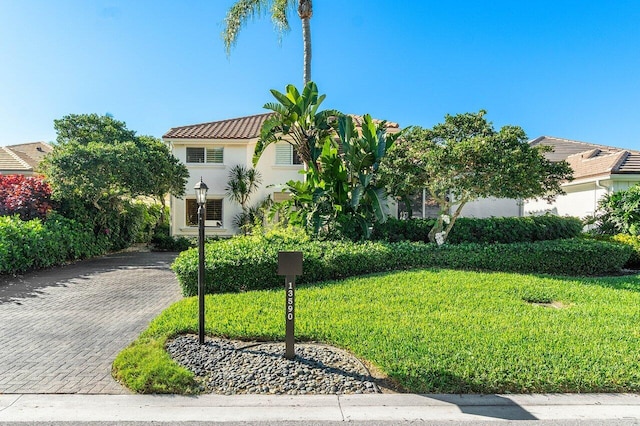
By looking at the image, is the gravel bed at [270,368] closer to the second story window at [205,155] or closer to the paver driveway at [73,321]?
the paver driveway at [73,321]

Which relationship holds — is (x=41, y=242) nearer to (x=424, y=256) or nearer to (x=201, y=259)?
(x=201, y=259)

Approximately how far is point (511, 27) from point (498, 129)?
466 cm

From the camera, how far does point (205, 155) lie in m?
18.4

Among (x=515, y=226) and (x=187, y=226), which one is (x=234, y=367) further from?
(x=187, y=226)

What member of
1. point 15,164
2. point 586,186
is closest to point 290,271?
point 586,186

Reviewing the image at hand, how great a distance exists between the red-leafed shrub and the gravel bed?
1062cm

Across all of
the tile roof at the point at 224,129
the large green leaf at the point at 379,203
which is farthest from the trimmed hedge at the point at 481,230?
the tile roof at the point at 224,129

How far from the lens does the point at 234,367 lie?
4.43 metres

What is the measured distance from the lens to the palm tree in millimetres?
14047

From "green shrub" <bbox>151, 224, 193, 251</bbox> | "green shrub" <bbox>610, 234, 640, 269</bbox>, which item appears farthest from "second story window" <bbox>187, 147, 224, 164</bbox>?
"green shrub" <bbox>610, 234, 640, 269</bbox>

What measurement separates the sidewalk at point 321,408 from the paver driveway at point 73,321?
12.4 inches

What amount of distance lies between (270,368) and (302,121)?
335 inches

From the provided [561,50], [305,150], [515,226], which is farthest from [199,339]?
[561,50]

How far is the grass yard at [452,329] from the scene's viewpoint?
412 centimetres
